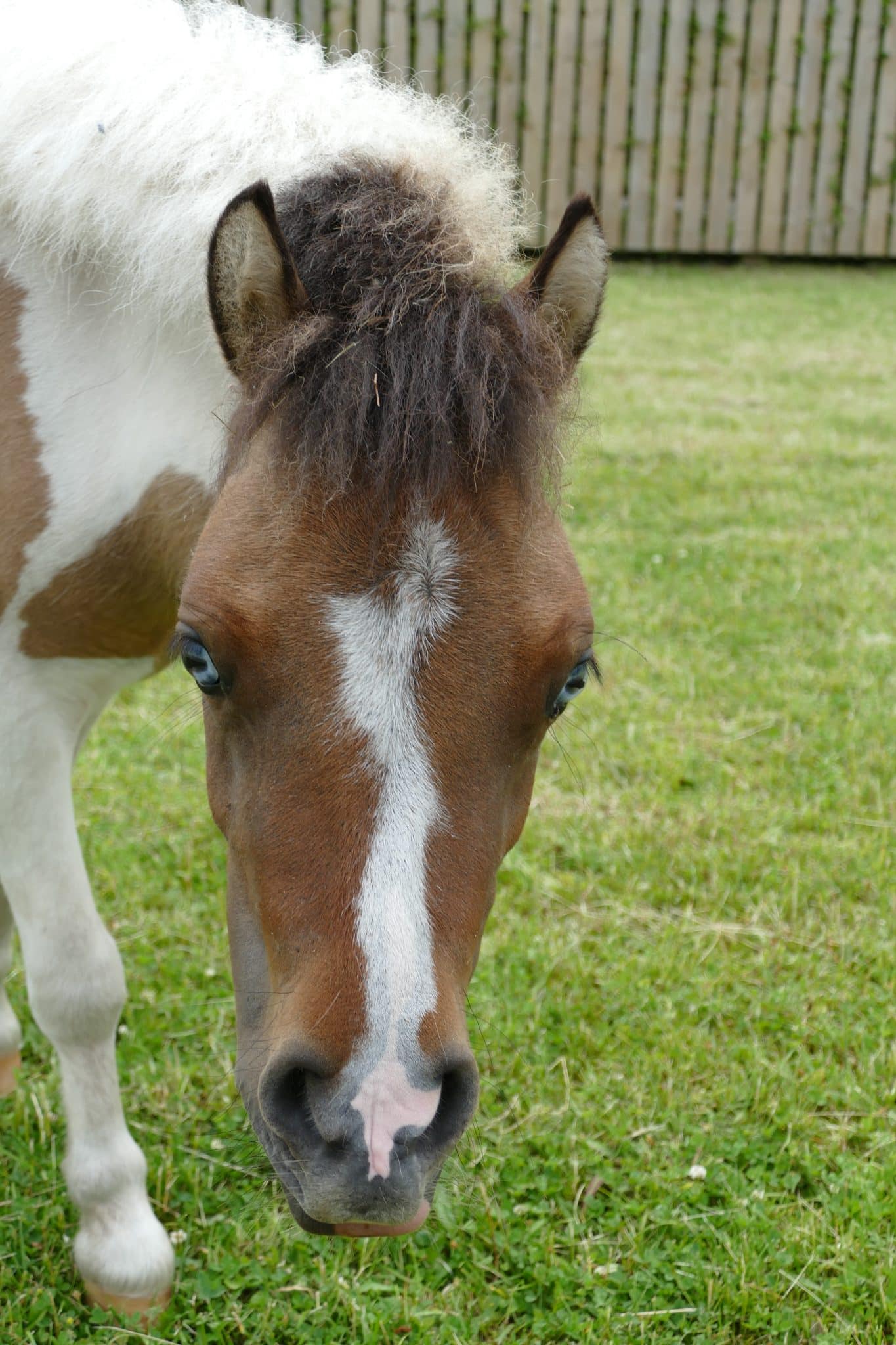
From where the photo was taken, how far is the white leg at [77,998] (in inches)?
87.0

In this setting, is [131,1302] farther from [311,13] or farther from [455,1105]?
[311,13]

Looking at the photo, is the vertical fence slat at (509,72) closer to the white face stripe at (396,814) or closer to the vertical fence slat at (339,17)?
the vertical fence slat at (339,17)

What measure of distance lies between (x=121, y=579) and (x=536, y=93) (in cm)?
1113

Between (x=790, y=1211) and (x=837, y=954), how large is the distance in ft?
3.05

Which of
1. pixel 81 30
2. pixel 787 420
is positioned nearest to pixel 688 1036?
pixel 81 30

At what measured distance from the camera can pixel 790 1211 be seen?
249cm

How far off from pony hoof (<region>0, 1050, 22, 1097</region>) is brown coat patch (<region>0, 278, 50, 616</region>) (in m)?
1.24

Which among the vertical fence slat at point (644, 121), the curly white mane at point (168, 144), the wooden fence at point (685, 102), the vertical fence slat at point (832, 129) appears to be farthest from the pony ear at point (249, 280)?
the vertical fence slat at point (832, 129)

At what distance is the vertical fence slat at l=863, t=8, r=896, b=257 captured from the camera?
12.2m

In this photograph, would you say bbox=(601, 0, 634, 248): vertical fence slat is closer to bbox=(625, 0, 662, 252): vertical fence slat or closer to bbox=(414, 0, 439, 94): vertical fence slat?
bbox=(625, 0, 662, 252): vertical fence slat

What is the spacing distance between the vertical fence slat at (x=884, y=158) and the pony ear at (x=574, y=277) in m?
12.1

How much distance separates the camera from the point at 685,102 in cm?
1213

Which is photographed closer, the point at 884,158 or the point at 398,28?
the point at 398,28

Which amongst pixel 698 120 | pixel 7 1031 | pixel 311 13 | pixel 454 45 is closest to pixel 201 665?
pixel 7 1031
